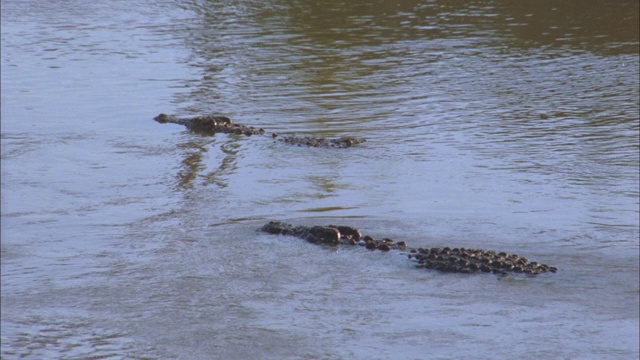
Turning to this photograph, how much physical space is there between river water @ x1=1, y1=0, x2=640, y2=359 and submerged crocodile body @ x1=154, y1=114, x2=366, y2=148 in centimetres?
20

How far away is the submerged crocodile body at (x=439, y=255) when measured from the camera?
6.18 metres

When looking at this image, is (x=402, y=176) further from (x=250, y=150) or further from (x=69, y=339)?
(x=69, y=339)

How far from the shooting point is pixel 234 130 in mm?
10188

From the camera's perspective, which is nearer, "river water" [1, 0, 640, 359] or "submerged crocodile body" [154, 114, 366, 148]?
"river water" [1, 0, 640, 359]

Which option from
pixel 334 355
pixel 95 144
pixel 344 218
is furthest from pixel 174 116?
pixel 334 355

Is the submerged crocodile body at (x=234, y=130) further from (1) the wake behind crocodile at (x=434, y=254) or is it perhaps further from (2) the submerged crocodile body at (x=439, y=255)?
(2) the submerged crocodile body at (x=439, y=255)

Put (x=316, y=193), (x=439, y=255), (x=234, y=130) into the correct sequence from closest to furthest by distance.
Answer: (x=439, y=255) → (x=316, y=193) → (x=234, y=130)

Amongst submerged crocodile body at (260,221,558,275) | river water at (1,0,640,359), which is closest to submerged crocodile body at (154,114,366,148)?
river water at (1,0,640,359)

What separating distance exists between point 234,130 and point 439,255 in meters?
4.23

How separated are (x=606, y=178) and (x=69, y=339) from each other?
4713mm

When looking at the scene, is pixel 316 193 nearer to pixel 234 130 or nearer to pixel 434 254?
pixel 434 254

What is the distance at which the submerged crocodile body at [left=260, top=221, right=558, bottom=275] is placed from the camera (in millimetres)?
6180

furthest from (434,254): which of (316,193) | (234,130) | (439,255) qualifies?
(234,130)

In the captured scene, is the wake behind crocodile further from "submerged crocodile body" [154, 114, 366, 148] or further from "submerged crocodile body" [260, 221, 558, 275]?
"submerged crocodile body" [154, 114, 366, 148]
